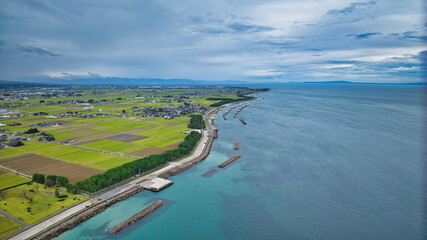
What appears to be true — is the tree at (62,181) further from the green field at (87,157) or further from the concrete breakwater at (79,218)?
the concrete breakwater at (79,218)

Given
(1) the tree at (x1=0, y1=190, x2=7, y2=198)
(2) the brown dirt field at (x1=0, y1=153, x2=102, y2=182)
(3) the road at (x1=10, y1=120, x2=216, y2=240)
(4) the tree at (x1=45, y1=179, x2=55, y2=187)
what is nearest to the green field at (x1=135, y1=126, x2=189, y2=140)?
(3) the road at (x1=10, y1=120, x2=216, y2=240)

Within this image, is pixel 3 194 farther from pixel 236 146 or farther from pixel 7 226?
pixel 236 146

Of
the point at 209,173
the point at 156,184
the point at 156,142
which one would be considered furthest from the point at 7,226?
the point at 156,142

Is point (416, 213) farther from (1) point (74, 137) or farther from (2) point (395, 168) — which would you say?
(1) point (74, 137)

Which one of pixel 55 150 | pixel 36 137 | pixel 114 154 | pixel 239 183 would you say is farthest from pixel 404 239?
pixel 36 137

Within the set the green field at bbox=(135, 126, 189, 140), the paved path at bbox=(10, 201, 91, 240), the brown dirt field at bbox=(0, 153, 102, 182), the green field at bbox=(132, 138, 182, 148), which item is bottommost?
the paved path at bbox=(10, 201, 91, 240)

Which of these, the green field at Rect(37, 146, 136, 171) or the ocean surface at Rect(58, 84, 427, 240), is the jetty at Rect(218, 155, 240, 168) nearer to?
the ocean surface at Rect(58, 84, 427, 240)
